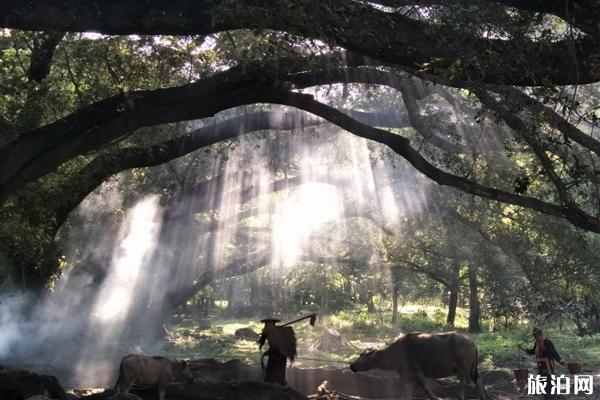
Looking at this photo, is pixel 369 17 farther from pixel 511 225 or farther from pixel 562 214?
pixel 511 225

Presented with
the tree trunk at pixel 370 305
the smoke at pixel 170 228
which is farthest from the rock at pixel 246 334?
the tree trunk at pixel 370 305

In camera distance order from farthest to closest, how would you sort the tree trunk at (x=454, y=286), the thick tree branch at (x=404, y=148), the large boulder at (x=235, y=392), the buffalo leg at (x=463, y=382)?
the tree trunk at (x=454, y=286)
the buffalo leg at (x=463, y=382)
the large boulder at (x=235, y=392)
the thick tree branch at (x=404, y=148)

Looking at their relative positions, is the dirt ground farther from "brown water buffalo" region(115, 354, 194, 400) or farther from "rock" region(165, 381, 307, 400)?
"brown water buffalo" region(115, 354, 194, 400)

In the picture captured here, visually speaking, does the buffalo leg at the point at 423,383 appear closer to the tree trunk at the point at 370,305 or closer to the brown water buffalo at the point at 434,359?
the brown water buffalo at the point at 434,359

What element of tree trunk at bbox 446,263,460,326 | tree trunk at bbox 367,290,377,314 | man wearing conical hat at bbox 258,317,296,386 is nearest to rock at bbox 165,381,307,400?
man wearing conical hat at bbox 258,317,296,386

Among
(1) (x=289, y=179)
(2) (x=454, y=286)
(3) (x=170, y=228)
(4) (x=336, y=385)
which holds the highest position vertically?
(1) (x=289, y=179)

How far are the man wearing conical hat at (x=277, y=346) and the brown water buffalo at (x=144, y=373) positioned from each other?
1955 millimetres

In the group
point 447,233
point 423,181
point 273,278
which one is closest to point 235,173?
point 423,181

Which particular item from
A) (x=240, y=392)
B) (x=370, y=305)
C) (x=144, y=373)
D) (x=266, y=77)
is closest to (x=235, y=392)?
(x=240, y=392)

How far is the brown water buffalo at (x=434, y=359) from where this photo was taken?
12438mm

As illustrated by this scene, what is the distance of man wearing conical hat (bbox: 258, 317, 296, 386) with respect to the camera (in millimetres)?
11547

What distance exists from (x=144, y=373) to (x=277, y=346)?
8.45 feet

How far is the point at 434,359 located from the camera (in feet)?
41.3

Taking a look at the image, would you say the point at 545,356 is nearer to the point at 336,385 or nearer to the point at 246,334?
the point at 336,385
